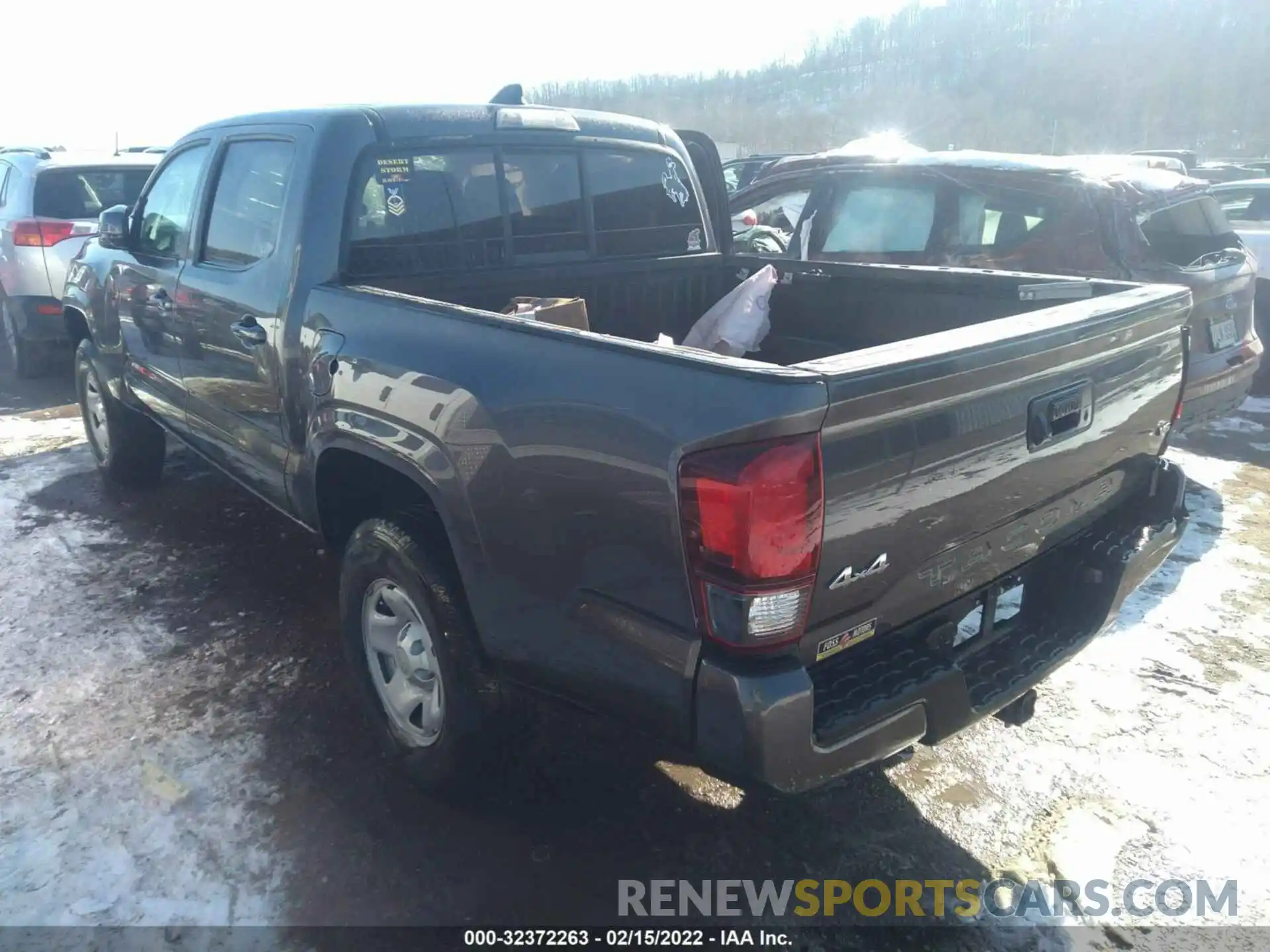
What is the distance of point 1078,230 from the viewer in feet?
17.1

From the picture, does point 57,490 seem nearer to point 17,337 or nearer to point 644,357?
point 17,337

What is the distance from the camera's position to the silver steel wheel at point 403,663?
9.27ft

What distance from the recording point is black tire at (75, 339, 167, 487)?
17.1 ft

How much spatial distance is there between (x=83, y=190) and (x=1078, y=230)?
7.45 metres

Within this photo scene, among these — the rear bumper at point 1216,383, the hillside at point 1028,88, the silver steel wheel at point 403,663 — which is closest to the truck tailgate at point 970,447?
the silver steel wheel at point 403,663

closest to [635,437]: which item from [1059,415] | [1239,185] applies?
[1059,415]

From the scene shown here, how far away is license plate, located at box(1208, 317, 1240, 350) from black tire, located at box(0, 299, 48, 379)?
28.0ft

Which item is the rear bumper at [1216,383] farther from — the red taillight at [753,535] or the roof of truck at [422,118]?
the red taillight at [753,535]

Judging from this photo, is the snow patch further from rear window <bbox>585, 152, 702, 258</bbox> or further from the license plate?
the license plate

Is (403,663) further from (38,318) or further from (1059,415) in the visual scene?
(38,318)

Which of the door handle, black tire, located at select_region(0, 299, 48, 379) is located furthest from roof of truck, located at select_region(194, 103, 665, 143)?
black tire, located at select_region(0, 299, 48, 379)

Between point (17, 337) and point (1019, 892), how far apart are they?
842cm

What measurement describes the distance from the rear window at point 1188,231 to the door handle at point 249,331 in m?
4.48

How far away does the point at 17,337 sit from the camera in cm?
790
